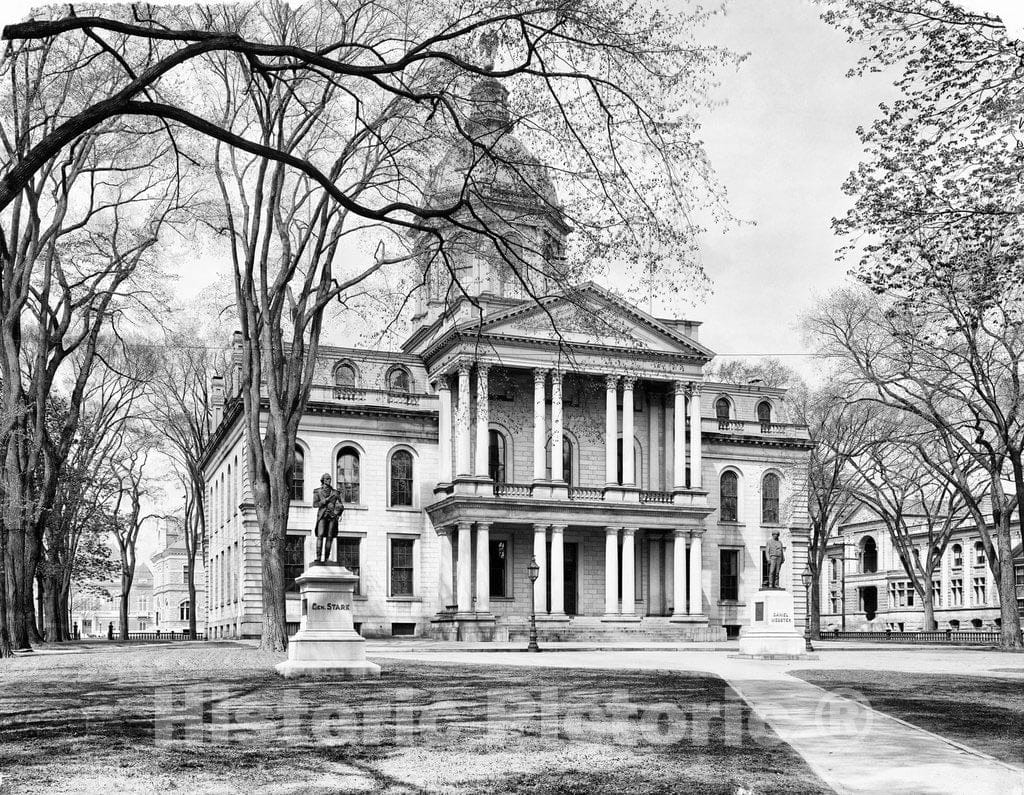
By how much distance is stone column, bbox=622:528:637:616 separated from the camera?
51156 mm

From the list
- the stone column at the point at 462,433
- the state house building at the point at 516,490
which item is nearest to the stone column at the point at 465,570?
the state house building at the point at 516,490

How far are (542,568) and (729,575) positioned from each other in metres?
12.2

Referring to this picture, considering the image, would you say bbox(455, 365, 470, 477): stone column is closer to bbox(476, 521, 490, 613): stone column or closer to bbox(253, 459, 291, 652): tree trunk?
bbox(476, 521, 490, 613): stone column

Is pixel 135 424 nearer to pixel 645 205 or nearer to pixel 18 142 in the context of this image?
pixel 18 142

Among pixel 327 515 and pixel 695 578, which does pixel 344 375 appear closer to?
pixel 695 578

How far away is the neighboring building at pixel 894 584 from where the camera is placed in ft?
278

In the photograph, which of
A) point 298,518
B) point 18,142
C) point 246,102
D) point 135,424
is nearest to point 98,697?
point 18,142

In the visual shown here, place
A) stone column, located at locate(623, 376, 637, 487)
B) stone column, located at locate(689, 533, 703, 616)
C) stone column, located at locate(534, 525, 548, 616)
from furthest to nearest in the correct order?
stone column, located at locate(623, 376, 637, 487), stone column, located at locate(689, 533, 703, 616), stone column, located at locate(534, 525, 548, 616)

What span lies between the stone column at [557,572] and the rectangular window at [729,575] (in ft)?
32.7

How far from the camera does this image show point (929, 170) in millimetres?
15211

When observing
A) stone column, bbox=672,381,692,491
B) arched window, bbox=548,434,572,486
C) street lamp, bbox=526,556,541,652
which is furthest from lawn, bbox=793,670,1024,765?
A: arched window, bbox=548,434,572,486

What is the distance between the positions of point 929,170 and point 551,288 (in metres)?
5.95

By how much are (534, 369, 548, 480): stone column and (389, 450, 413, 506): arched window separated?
6217 mm

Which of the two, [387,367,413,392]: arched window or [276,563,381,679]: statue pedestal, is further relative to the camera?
[387,367,413,392]: arched window
